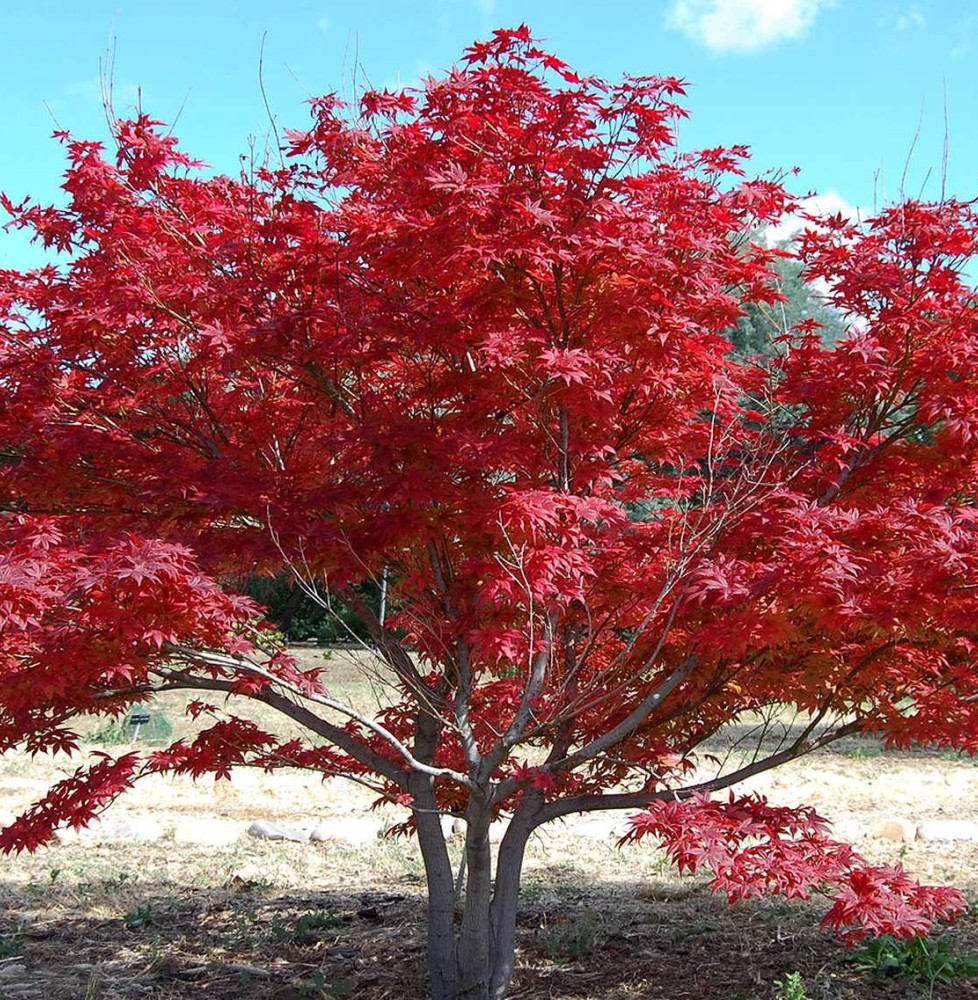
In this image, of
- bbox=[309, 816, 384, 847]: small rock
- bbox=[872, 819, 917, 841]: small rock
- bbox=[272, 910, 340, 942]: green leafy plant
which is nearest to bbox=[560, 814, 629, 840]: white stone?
bbox=[309, 816, 384, 847]: small rock

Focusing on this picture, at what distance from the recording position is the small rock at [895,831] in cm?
808

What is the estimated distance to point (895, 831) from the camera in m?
8.09

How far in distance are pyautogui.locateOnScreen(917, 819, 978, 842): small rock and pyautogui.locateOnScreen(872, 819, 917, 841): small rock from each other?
6 centimetres

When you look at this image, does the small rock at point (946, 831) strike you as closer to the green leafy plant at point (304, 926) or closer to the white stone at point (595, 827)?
the white stone at point (595, 827)

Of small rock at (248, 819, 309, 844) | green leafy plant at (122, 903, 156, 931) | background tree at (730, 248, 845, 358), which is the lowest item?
green leafy plant at (122, 903, 156, 931)

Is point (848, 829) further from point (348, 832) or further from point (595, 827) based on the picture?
point (348, 832)

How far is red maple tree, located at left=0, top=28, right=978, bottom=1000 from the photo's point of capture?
3684 mm

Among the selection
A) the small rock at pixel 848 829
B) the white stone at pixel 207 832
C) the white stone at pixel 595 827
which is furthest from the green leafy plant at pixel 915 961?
the white stone at pixel 207 832

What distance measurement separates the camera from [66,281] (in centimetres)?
488

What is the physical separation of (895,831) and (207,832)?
17.9 ft

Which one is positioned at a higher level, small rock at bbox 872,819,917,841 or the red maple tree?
the red maple tree

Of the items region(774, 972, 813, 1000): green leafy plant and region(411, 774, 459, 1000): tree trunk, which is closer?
region(774, 972, 813, 1000): green leafy plant

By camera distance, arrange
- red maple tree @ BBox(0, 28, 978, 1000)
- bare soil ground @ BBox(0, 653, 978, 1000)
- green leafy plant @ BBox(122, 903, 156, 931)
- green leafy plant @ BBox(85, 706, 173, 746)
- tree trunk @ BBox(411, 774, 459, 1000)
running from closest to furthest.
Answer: red maple tree @ BBox(0, 28, 978, 1000) → tree trunk @ BBox(411, 774, 459, 1000) → bare soil ground @ BBox(0, 653, 978, 1000) → green leafy plant @ BBox(122, 903, 156, 931) → green leafy plant @ BBox(85, 706, 173, 746)

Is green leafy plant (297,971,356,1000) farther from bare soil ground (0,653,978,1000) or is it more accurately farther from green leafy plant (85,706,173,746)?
green leafy plant (85,706,173,746)
